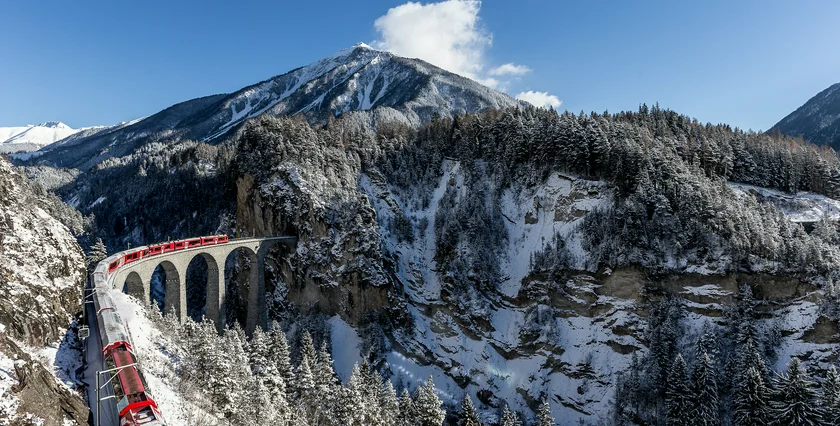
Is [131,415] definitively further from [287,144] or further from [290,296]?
[287,144]

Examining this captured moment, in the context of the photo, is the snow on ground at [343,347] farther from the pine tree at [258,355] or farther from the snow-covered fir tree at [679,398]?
the snow-covered fir tree at [679,398]

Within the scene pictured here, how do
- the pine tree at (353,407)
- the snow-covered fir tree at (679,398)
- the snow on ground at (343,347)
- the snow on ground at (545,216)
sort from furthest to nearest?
the snow on ground at (545,216) → the snow on ground at (343,347) → the snow-covered fir tree at (679,398) → the pine tree at (353,407)

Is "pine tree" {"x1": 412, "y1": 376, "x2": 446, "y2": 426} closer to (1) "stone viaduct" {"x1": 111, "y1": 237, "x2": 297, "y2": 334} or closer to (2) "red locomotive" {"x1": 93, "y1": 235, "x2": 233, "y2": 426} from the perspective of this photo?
(2) "red locomotive" {"x1": 93, "y1": 235, "x2": 233, "y2": 426}

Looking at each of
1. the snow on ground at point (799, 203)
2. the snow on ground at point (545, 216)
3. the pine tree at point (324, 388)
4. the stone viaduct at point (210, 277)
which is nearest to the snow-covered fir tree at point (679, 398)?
the snow on ground at point (545, 216)

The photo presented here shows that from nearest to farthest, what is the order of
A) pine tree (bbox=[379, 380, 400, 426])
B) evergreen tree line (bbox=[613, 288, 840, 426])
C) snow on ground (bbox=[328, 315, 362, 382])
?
pine tree (bbox=[379, 380, 400, 426]) → evergreen tree line (bbox=[613, 288, 840, 426]) → snow on ground (bbox=[328, 315, 362, 382])

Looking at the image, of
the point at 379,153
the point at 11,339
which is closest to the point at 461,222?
the point at 379,153

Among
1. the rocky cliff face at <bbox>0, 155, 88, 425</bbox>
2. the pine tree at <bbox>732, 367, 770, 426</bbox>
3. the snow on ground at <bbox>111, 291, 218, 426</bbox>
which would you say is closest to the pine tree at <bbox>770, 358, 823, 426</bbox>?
the pine tree at <bbox>732, 367, 770, 426</bbox>

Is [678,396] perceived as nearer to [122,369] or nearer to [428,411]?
[428,411]

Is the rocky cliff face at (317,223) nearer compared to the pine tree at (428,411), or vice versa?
the pine tree at (428,411)

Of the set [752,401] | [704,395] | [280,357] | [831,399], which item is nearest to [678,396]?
[704,395]
